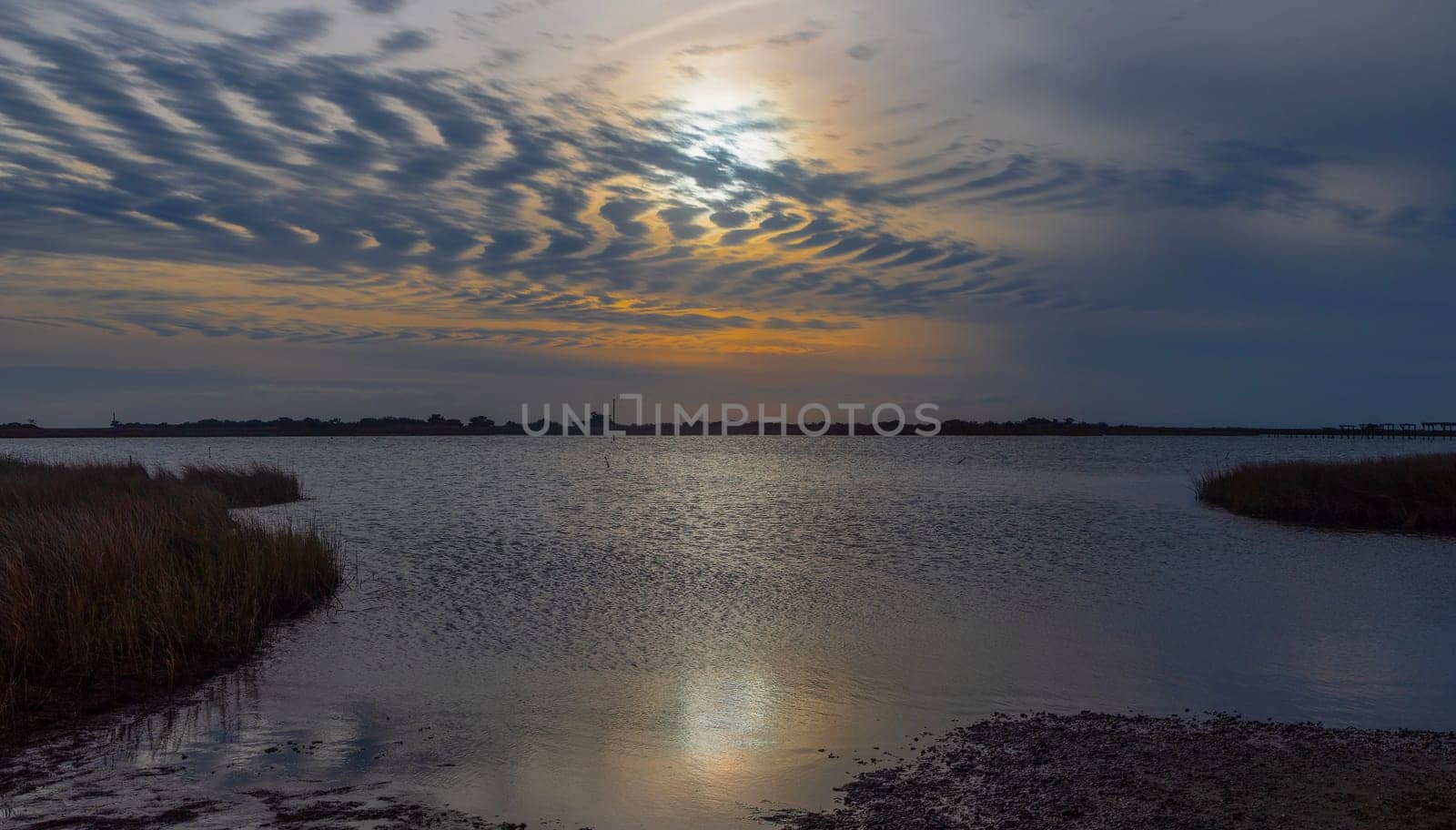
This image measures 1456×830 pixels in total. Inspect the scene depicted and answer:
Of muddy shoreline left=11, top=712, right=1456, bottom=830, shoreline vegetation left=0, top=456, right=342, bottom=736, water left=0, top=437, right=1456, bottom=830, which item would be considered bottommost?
water left=0, top=437, right=1456, bottom=830

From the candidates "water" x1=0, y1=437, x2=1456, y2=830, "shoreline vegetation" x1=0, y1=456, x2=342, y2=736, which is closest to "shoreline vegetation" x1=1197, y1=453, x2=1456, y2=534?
"water" x1=0, y1=437, x2=1456, y2=830

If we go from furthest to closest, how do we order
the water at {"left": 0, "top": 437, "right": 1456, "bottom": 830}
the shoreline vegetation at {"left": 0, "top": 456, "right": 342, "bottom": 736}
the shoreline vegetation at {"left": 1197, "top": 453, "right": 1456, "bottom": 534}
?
1. the shoreline vegetation at {"left": 1197, "top": 453, "right": 1456, "bottom": 534}
2. the shoreline vegetation at {"left": 0, "top": 456, "right": 342, "bottom": 736}
3. the water at {"left": 0, "top": 437, "right": 1456, "bottom": 830}

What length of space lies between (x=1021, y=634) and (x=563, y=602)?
8929 mm

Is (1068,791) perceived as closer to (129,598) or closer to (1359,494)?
(129,598)

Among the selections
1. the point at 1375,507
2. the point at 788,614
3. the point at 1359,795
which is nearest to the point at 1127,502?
the point at 1375,507

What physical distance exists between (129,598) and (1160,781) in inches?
523

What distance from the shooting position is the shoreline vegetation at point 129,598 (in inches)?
460

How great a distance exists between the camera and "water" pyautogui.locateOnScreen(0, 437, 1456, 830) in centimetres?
917

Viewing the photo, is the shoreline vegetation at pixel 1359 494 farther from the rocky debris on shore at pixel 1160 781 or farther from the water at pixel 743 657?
the rocky debris on shore at pixel 1160 781

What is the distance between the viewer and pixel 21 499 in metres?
23.0

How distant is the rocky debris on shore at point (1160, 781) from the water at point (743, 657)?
2.59 ft

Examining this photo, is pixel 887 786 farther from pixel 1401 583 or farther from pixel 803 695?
pixel 1401 583

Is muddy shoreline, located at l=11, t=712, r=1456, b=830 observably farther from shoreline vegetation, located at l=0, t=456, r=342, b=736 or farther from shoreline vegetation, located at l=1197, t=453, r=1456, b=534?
shoreline vegetation, located at l=1197, t=453, r=1456, b=534

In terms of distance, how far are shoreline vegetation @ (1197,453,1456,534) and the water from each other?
3.18 m
